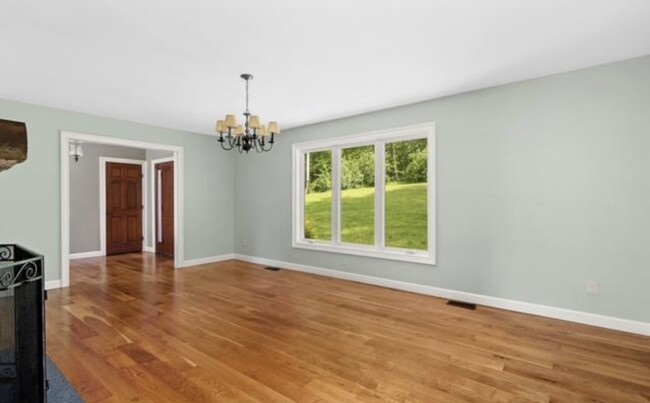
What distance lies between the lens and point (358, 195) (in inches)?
201

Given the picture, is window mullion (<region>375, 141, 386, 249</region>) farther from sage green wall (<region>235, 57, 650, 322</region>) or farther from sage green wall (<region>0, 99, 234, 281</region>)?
sage green wall (<region>0, 99, 234, 281</region>)

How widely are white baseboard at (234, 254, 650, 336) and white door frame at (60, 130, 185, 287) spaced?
2.52 metres

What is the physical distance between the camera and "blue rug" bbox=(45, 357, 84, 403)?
199 centimetres

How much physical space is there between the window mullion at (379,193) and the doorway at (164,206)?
4656 millimetres

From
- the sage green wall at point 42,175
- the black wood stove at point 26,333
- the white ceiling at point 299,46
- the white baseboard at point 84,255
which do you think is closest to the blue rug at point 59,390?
the black wood stove at point 26,333

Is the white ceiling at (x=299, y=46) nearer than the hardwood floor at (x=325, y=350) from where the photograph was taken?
No

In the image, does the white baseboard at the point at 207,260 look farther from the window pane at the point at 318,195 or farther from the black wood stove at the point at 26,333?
the black wood stove at the point at 26,333

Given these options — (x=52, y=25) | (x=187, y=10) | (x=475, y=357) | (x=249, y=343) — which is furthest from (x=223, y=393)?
(x=52, y=25)

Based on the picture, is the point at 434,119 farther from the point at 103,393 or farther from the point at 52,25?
the point at 103,393

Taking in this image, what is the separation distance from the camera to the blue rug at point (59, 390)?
1991mm

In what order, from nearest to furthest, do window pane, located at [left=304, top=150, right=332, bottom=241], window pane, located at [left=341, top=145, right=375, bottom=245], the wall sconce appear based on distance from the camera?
window pane, located at [left=341, top=145, right=375, bottom=245] < window pane, located at [left=304, top=150, right=332, bottom=241] < the wall sconce

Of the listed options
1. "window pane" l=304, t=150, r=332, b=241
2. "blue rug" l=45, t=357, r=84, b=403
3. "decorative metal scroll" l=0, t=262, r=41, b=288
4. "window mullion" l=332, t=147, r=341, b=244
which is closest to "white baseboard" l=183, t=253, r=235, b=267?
"window pane" l=304, t=150, r=332, b=241

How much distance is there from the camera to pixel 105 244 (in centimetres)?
720

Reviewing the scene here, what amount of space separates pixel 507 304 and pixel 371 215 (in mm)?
2106
